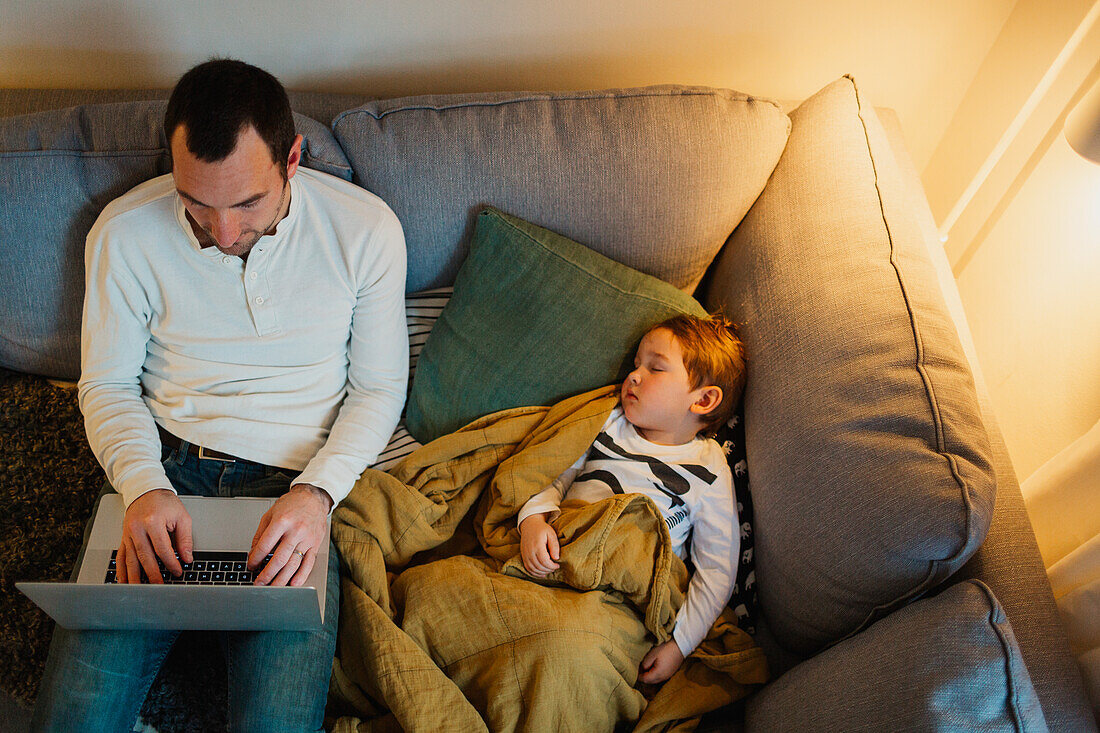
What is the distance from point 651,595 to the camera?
1333 millimetres

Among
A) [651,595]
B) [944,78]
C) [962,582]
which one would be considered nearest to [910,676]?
[962,582]

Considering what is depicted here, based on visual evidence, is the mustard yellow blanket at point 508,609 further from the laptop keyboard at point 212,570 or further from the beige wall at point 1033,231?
the beige wall at point 1033,231

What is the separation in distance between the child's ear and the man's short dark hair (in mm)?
891

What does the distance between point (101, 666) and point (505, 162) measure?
1147mm

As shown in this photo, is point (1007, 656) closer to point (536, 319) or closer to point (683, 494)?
point (683, 494)

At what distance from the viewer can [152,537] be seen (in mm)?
1209

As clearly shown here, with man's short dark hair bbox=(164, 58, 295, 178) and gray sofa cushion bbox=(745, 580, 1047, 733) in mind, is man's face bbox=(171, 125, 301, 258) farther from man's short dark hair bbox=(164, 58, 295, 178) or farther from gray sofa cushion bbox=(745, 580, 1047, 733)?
gray sofa cushion bbox=(745, 580, 1047, 733)

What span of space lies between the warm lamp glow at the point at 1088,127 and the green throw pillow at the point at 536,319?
0.69 meters

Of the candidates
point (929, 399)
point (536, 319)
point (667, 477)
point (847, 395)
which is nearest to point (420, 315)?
point (536, 319)

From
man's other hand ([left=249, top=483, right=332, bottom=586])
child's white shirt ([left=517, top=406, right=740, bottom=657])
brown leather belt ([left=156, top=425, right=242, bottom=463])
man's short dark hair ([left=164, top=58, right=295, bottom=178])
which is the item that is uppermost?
man's short dark hair ([left=164, top=58, right=295, bottom=178])

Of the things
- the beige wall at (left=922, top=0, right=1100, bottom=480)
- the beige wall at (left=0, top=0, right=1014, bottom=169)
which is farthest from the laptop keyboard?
the beige wall at (left=922, top=0, right=1100, bottom=480)

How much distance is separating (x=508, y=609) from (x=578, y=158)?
89 centimetres

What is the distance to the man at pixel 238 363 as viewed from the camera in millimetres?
1155

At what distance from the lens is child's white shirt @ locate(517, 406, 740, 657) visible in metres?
1.36
